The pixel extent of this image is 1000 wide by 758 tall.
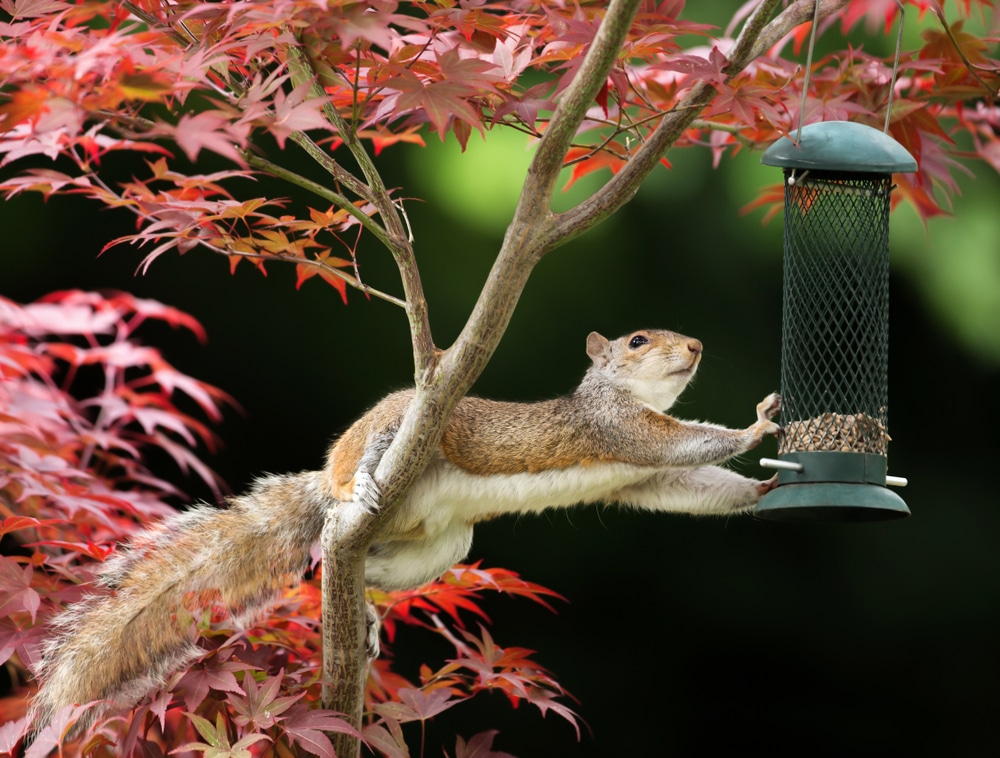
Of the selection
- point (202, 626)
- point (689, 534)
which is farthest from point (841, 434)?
point (689, 534)

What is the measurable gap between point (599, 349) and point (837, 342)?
0.61m

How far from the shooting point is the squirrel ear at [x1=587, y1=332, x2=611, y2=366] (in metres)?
2.60

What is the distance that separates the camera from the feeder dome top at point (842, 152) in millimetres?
1845

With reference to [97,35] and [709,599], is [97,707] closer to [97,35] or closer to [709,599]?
[97,35]

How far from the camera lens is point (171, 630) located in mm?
2115

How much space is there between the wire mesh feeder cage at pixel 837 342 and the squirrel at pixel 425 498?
11 cm

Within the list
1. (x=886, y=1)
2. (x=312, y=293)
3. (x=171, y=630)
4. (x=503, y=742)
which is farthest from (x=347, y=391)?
(x=886, y=1)

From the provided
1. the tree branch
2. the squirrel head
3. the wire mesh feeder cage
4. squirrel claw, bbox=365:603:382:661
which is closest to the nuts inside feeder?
the wire mesh feeder cage

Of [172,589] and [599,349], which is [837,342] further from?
[172,589]

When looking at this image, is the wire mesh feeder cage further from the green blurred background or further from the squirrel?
the green blurred background

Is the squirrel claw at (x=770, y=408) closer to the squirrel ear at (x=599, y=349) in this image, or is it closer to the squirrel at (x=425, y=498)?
the squirrel at (x=425, y=498)

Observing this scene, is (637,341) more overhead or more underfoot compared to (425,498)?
more overhead

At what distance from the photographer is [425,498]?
2.30 m

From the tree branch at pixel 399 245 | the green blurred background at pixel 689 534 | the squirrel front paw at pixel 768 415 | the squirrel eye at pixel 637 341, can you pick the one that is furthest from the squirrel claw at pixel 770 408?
the green blurred background at pixel 689 534
